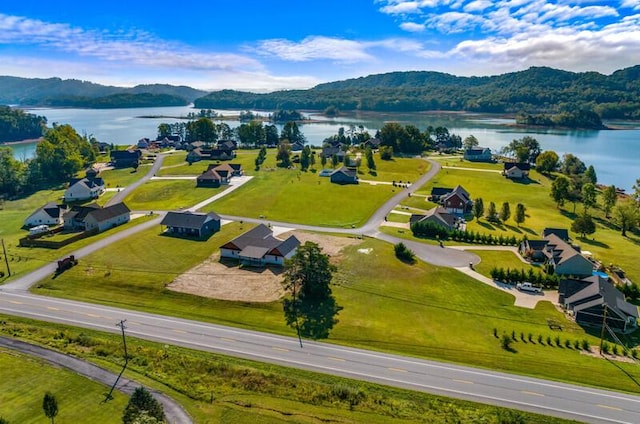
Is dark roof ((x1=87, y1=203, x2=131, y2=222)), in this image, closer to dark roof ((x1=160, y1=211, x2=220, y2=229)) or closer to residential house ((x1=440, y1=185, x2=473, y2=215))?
dark roof ((x1=160, y1=211, x2=220, y2=229))

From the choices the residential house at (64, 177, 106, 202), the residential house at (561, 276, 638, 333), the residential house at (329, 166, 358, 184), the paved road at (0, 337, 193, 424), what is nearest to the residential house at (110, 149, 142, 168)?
the residential house at (64, 177, 106, 202)

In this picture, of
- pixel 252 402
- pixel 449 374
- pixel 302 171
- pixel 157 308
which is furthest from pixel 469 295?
pixel 302 171

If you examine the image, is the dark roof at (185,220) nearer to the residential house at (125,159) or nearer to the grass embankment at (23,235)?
the grass embankment at (23,235)

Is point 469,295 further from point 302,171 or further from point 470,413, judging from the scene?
point 302,171

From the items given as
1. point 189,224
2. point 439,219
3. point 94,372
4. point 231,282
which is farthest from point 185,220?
point 439,219

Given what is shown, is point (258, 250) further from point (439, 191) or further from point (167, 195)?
point (439, 191)

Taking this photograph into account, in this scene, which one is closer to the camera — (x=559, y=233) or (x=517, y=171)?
(x=559, y=233)
